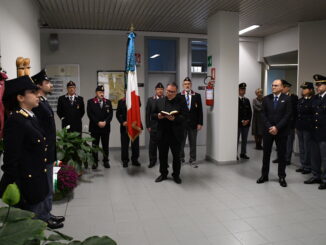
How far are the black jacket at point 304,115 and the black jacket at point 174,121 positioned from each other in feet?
6.41

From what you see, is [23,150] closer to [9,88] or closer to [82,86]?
[9,88]

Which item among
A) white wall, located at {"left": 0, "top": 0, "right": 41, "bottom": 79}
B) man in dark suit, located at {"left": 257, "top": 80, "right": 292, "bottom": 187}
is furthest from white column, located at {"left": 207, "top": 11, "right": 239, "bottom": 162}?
white wall, located at {"left": 0, "top": 0, "right": 41, "bottom": 79}

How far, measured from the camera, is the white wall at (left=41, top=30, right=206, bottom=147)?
6809 mm

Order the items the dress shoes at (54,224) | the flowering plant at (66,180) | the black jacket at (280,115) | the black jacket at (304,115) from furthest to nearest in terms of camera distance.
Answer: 1. the black jacket at (304,115)
2. the black jacket at (280,115)
3. the flowering plant at (66,180)
4. the dress shoes at (54,224)

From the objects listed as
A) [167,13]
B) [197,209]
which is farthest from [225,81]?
[197,209]

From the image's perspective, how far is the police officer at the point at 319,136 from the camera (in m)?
4.27

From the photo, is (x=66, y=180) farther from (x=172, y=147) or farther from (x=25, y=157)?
(x=25, y=157)

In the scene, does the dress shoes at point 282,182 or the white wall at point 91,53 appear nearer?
the dress shoes at point 282,182

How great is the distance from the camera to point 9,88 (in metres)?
2.26

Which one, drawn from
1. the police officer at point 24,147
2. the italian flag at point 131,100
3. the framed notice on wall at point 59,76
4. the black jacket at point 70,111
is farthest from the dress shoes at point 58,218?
the framed notice on wall at point 59,76

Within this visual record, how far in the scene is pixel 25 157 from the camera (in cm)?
218

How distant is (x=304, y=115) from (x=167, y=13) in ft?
9.53

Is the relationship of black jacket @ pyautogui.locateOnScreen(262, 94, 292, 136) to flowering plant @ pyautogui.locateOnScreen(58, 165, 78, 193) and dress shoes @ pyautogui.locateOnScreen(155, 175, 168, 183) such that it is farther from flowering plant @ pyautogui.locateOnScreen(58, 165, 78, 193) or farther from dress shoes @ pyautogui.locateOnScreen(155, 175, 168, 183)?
flowering plant @ pyautogui.locateOnScreen(58, 165, 78, 193)

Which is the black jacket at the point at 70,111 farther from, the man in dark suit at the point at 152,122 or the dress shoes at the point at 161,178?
the dress shoes at the point at 161,178
